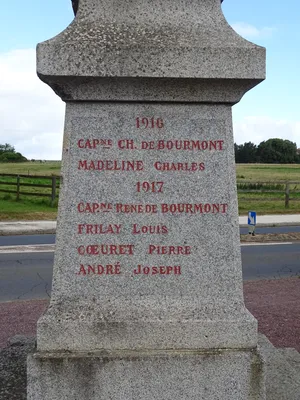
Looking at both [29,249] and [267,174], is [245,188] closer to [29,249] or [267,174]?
[267,174]

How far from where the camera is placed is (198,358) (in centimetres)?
307

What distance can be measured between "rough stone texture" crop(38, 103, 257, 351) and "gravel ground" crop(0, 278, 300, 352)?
8.54 ft

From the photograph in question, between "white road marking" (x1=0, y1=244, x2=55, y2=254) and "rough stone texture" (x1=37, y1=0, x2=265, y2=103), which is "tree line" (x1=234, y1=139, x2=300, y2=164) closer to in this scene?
"white road marking" (x1=0, y1=244, x2=55, y2=254)

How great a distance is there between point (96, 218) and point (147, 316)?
65cm

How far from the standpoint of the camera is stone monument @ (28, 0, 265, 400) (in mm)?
3051

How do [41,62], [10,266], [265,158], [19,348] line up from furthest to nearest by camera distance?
[265,158]
[10,266]
[19,348]
[41,62]

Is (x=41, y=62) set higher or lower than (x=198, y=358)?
higher

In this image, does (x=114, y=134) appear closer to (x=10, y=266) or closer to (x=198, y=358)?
(x=198, y=358)

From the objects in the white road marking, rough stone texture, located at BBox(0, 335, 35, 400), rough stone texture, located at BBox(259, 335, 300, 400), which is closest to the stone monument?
rough stone texture, located at BBox(259, 335, 300, 400)

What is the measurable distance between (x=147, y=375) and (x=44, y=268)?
7.65 m

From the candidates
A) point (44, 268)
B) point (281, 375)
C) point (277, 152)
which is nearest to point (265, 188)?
point (44, 268)

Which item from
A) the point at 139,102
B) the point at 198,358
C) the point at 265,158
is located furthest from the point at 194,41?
the point at 265,158

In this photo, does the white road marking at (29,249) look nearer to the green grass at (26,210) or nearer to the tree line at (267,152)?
the green grass at (26,210)

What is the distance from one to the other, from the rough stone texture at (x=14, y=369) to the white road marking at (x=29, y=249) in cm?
789
